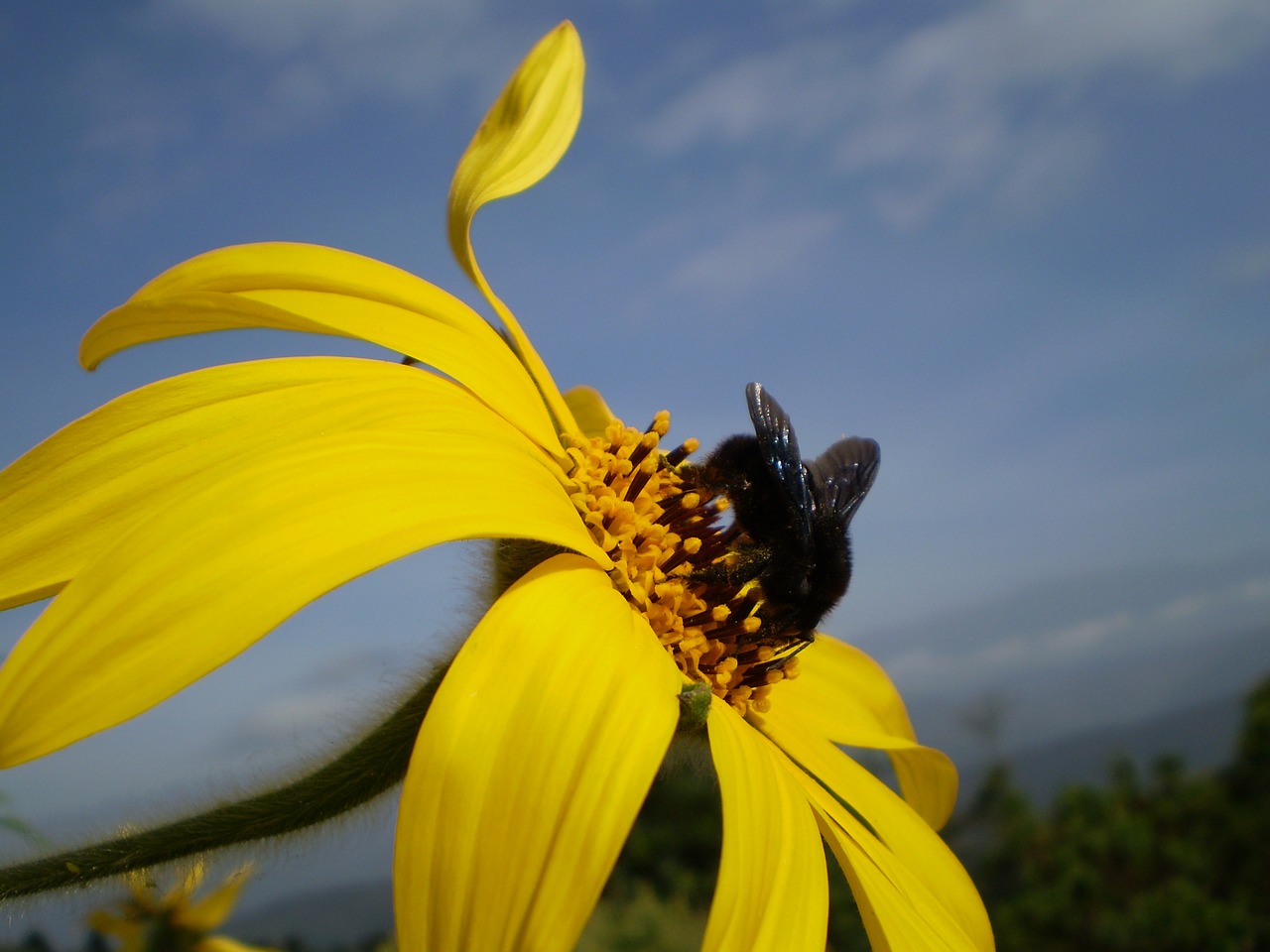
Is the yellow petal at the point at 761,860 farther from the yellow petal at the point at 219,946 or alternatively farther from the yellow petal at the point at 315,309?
the yellow petal at the point at 219,946

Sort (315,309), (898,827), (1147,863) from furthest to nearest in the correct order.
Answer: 1. (1147,863)
2. (898,827)
3. (315,309)

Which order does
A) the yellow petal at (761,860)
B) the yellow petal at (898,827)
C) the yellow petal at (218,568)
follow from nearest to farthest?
the yellow petal at (218,568) → the yellow petal at (761,860) → the yellow petal at (898,827)

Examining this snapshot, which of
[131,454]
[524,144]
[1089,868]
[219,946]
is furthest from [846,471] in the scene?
[1089,868]

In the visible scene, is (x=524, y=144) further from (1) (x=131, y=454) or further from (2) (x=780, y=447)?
(1) (x=131, y=454)

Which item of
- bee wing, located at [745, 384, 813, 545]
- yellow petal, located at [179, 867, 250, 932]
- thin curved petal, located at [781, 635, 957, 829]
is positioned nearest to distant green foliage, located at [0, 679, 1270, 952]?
yellow petal, located at [179, 867, 250, 932]

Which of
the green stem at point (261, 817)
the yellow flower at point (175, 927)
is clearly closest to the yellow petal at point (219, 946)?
the yellow flower at point (175, 927)

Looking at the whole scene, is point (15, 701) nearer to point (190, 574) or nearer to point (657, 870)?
point (190, 574)
